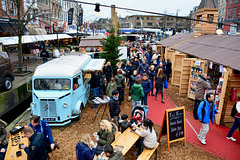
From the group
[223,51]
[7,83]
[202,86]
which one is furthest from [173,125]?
[7,83]

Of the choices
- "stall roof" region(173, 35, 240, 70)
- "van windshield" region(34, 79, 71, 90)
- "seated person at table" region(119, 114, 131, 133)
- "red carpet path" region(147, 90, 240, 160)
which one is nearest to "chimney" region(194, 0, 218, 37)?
"stall roof" region(173, 35, 240, 70)

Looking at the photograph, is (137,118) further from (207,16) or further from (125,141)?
(207,16)

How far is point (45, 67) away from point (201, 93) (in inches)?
276

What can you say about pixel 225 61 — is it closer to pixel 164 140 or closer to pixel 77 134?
pixel 164 140

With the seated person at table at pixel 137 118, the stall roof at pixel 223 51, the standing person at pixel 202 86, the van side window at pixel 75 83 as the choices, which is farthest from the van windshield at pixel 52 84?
the stall roof at pixel 223 51

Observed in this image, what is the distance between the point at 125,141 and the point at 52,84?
4.03 meters

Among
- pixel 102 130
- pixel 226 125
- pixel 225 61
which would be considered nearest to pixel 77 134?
pixel 102 130

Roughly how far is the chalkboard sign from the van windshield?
4066 millimetres

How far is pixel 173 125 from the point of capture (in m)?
5.98

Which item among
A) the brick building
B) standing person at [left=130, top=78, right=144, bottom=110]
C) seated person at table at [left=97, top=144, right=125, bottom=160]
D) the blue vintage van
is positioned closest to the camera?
seated person at table at [left=97, top=144, right=125, bottom=160]

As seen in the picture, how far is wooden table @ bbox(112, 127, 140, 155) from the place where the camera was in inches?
190

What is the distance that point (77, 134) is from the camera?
6.90m

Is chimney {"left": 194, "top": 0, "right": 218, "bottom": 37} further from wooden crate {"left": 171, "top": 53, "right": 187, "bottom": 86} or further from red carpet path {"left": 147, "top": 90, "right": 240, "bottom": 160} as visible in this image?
red carpet path {"left": 147, "top": 90, "right": 240, "bottom": 160}

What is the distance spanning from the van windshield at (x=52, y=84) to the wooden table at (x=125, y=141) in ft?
10.7
